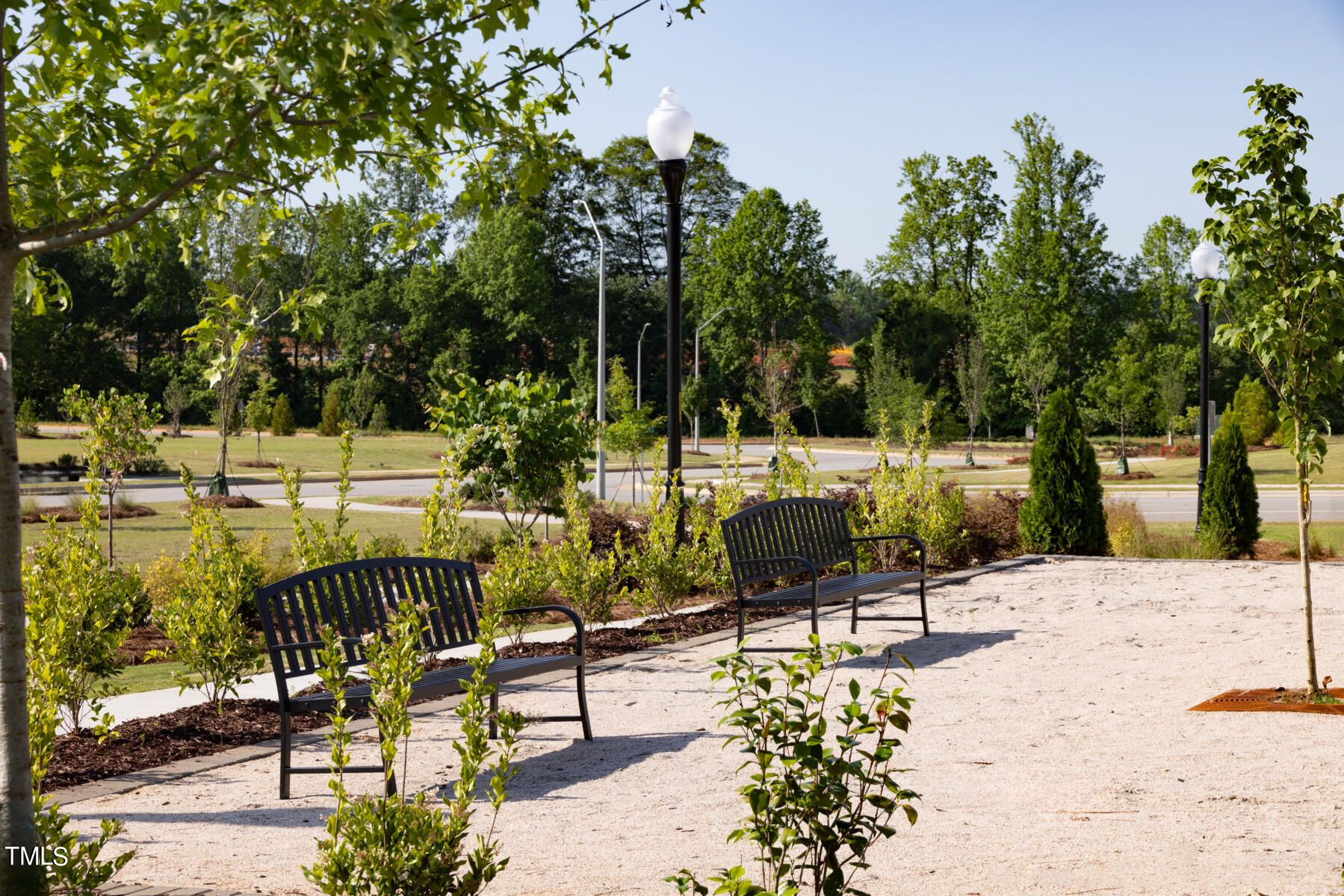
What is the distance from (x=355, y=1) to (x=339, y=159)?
0.52 meters

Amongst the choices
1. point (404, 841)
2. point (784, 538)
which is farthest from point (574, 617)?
point (784, 538)

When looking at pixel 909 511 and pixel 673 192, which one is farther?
pixel 909 511

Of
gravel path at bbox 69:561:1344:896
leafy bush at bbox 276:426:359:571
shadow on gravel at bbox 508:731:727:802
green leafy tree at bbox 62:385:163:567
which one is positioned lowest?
shadow on gravel at bbox 508:731:727:802

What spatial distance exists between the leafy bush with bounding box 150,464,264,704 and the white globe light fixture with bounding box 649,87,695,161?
14.9 ft

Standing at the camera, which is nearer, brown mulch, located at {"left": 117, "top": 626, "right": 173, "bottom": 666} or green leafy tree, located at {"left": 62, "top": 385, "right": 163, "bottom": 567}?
green leafy tree, located at {"left": 62, "top": 385, "right": 163, "bottom": 567}

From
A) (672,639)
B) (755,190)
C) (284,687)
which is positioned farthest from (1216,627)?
(755,190)

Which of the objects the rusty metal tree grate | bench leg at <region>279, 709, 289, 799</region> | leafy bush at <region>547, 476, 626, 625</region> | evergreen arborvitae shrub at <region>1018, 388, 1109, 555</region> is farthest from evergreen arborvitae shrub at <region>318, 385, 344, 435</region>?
the rusty metal tree grate

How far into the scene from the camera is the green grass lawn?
13797 mm

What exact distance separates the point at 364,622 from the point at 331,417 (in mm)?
45139

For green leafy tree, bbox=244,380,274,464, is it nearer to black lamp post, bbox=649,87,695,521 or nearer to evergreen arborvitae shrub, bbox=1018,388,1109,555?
evergreen arborvitae shrub, bbox=1018,388,1109,555

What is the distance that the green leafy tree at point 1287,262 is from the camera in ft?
19.2

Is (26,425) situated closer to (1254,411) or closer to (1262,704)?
(1262,704)

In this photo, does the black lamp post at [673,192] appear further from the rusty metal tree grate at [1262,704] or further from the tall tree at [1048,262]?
the tall tree at [1048,262]

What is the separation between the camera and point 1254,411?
39.2m
